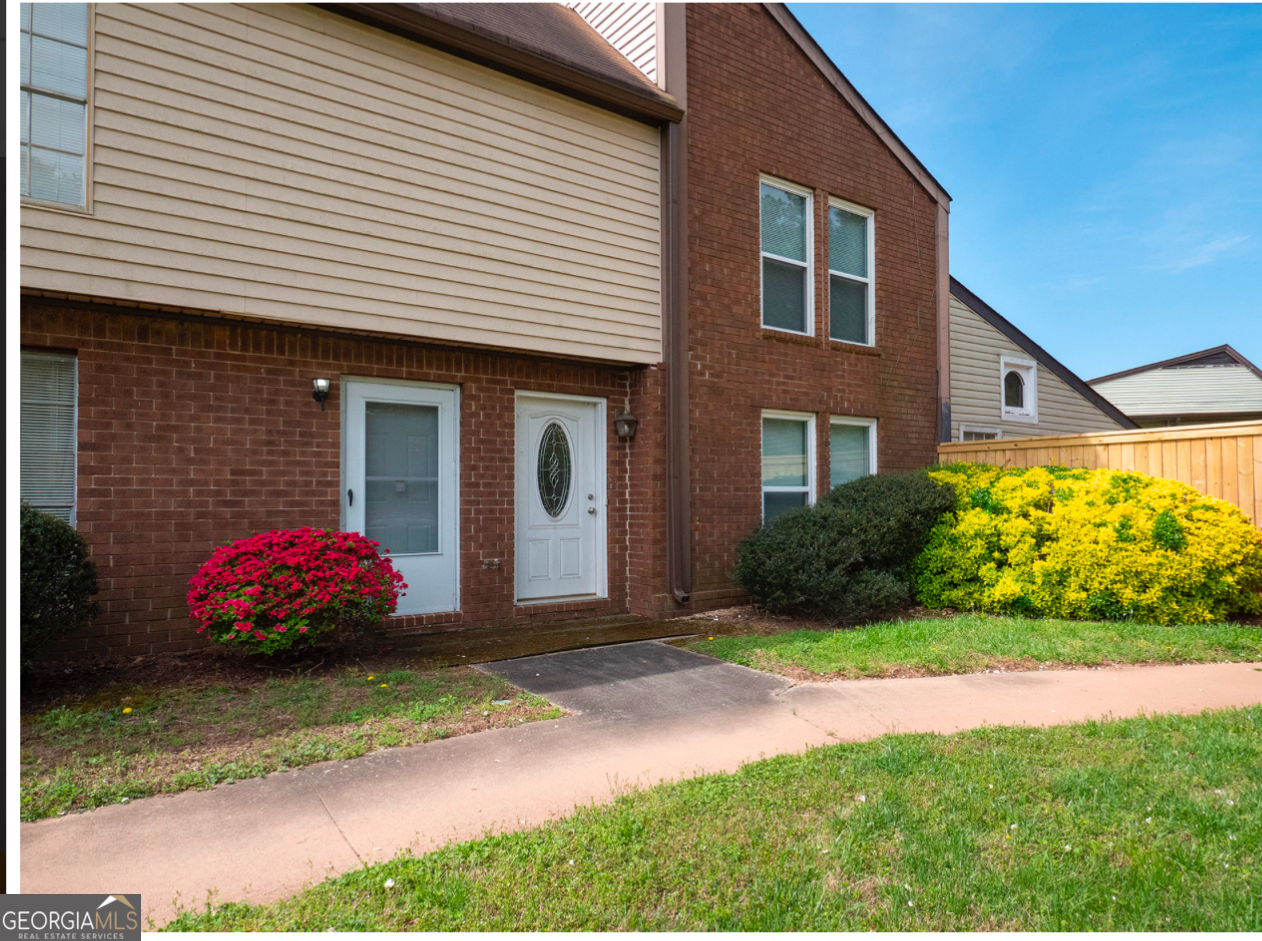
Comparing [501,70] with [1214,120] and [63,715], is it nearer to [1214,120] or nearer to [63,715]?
[63,715]

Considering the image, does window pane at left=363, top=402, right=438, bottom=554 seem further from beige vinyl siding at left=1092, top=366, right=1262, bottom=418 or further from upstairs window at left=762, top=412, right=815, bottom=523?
beige vinyl siding at left=1092, top=366, right=1262, bottom=418

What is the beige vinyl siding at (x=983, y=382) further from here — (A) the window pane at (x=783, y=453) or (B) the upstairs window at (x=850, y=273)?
(A) the window pane at (x=783, y=453)

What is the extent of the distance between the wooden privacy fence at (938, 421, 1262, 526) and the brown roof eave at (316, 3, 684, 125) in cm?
590

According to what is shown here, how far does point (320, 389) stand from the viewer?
6.45m

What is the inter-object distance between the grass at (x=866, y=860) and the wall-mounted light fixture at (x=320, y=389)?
454cm

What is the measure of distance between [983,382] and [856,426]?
3.63 metres

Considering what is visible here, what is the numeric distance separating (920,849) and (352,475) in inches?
214

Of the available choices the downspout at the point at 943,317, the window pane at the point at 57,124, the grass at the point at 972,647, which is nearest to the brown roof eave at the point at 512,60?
the window pane at the point at 57,124

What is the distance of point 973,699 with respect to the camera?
4.92 metres

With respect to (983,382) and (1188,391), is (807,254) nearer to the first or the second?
(983,382)

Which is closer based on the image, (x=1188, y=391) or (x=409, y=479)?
(x=409, y=479)

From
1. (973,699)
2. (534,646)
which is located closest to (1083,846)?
(973,699)

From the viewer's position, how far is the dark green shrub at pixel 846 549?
747 centimetres

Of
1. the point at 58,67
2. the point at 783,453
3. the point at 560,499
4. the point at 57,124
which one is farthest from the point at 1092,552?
the point at 58,67
